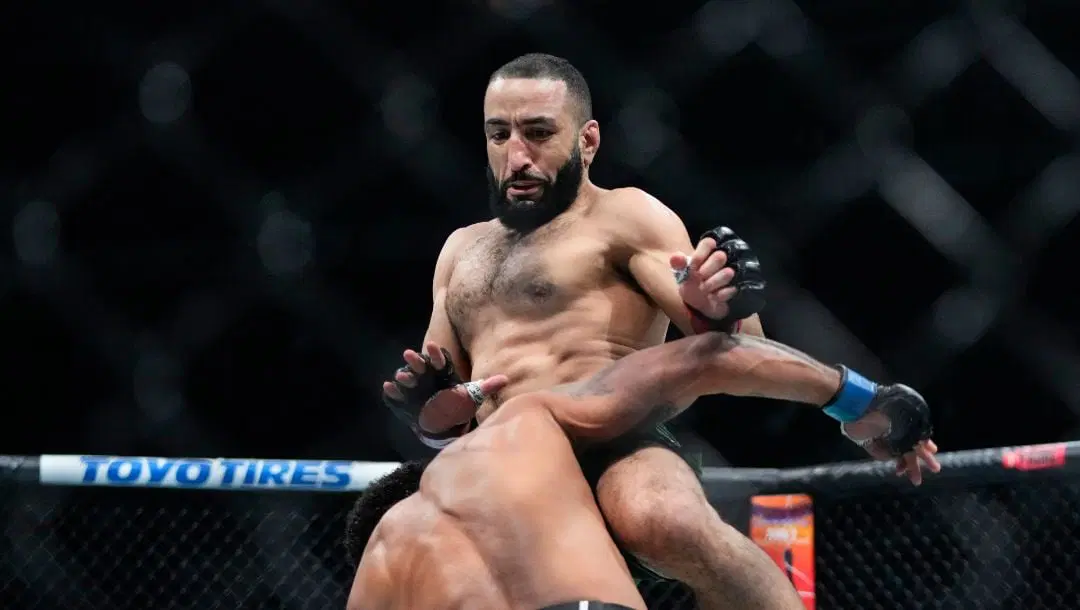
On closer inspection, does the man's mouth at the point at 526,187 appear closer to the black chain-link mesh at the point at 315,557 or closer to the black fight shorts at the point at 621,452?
the black fight shorts at the point at 621,452

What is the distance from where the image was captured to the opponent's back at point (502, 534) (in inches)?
71.4

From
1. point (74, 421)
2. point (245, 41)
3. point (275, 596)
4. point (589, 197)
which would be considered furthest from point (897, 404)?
point (74, 421)

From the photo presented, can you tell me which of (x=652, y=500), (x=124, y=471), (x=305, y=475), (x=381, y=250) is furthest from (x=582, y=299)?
(x=381, y=250)

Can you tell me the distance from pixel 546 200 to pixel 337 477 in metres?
0.73

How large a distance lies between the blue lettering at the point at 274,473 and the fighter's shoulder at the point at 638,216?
86 centimetres

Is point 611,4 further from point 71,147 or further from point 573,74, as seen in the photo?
point 71,147

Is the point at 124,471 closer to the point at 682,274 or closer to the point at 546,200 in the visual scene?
the point at 546,200

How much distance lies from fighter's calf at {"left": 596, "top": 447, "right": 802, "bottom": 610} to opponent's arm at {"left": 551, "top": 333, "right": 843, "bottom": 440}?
102mm

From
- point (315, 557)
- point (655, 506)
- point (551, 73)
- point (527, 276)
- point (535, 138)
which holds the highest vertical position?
point (551, 73)

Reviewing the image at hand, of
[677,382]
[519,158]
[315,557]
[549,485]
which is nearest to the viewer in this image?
[549,485]

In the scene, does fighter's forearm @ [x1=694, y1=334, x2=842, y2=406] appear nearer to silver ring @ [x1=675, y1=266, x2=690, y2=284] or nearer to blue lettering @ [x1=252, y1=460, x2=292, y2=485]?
silver ring @ [x1=675, y1=266, x2=690, y2=284]

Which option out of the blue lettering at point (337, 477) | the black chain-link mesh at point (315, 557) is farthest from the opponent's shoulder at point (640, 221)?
the blue lettering at point (337, 477)

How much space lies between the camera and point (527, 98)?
2307 mm

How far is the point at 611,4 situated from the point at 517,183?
0.99 m
